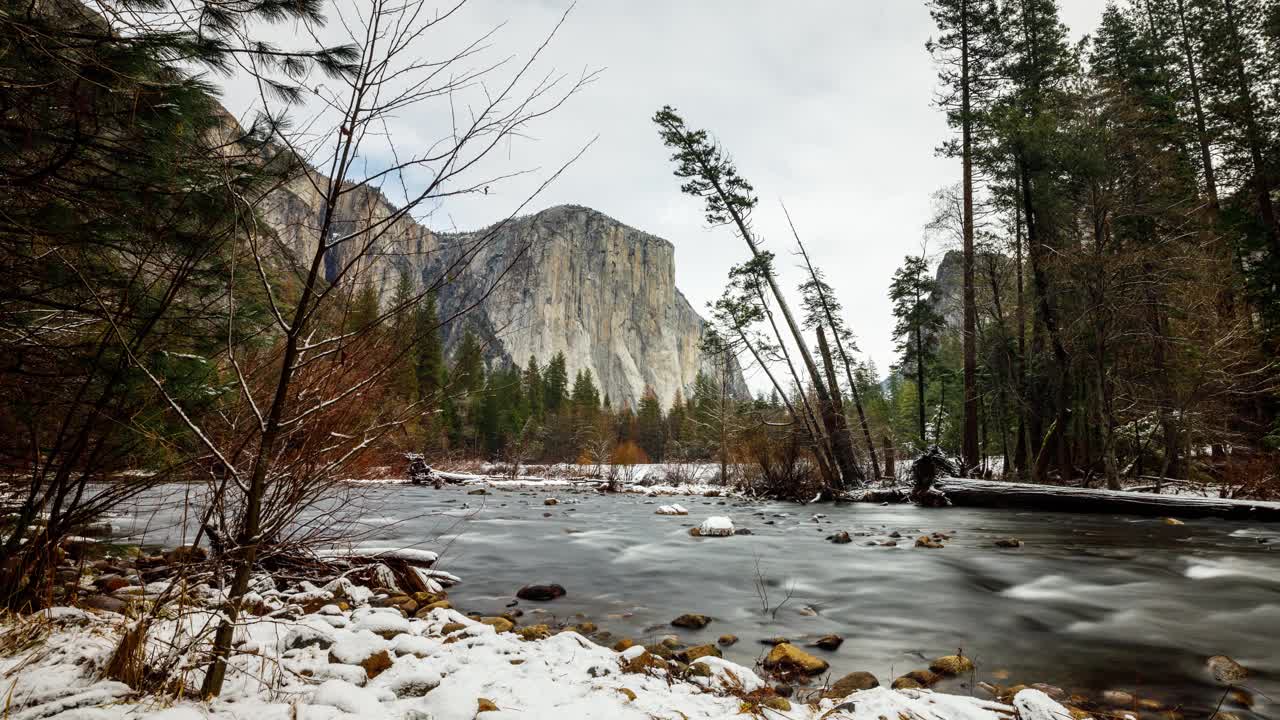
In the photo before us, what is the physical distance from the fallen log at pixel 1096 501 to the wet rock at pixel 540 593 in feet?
31.0

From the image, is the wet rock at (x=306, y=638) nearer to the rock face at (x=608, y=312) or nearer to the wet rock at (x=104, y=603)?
the wet rock at (x=104, y=603)

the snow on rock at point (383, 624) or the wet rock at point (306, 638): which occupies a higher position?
the wet rock at point (306, 638)

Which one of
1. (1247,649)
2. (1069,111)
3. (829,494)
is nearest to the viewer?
(1247,649)

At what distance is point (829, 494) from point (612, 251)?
103187mm

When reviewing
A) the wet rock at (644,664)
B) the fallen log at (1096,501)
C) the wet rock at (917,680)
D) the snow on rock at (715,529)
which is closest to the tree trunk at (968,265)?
the fallen log at (1096,501)

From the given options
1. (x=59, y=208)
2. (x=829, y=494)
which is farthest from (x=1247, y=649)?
(x=829, y=494)

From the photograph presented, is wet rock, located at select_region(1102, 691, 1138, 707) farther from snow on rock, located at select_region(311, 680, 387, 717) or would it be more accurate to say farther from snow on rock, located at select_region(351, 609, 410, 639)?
snow on rock, located at select_region(351, 609, 410, 639)

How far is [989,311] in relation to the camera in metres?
16.7

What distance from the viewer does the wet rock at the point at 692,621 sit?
3942 mm

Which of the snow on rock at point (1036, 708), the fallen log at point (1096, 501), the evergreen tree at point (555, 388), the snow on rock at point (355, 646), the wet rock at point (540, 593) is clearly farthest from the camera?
the evergreen tree at point (555, 388)

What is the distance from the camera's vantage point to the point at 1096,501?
9453 millimetres

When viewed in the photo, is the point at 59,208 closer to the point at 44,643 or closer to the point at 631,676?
the point at 44,643

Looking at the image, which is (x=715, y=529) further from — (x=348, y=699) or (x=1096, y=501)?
(x=348, y=699)

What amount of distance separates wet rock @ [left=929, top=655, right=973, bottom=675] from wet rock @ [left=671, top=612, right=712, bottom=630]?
4.79 ft
